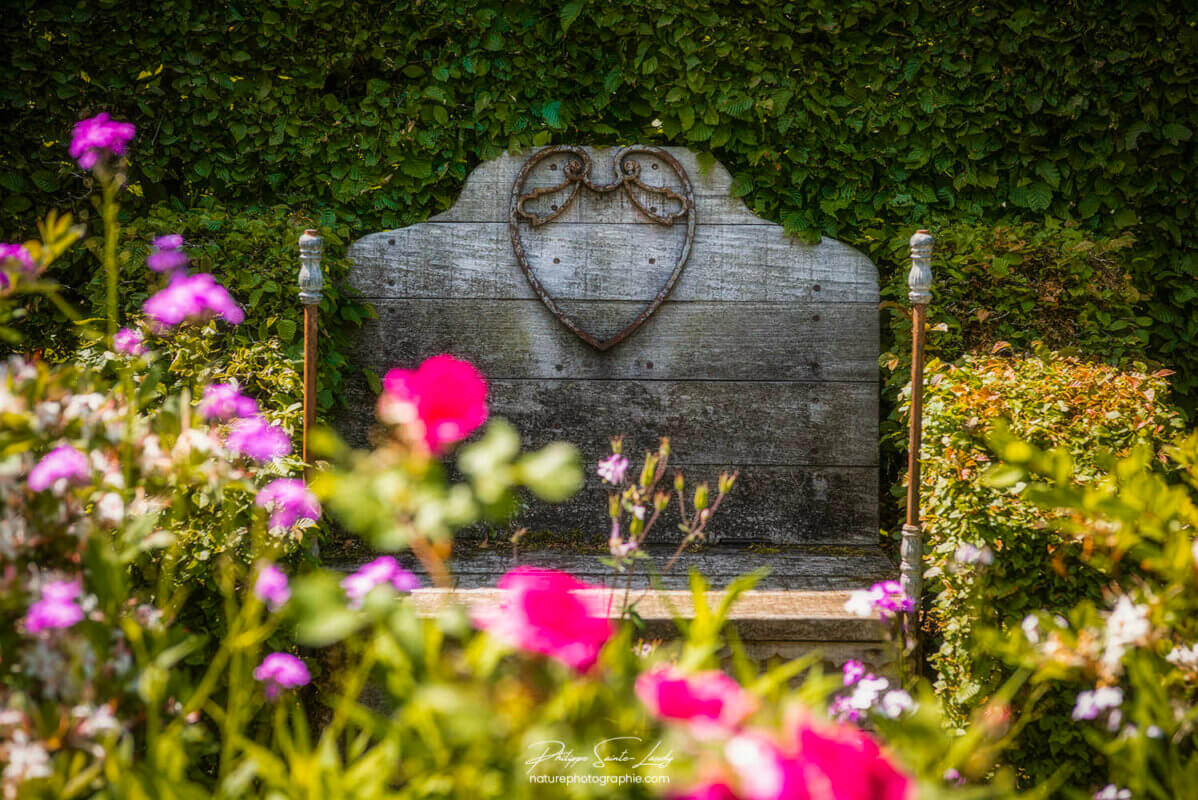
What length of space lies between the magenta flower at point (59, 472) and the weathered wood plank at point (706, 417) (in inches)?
77.5

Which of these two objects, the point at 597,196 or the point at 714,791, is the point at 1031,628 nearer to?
Result: the point at 714,791

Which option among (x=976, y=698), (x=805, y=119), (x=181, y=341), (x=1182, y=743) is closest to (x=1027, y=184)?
(x=805, y=119)

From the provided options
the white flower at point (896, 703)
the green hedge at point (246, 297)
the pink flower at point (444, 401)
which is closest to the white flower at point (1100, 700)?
the white flower at point (896, 703)

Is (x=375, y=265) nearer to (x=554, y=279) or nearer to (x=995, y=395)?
(x=554, y=279)

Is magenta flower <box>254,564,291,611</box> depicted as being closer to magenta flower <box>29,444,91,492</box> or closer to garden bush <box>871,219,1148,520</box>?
magenta flower <box>29,444,91,492</box>

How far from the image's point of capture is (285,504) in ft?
6.05

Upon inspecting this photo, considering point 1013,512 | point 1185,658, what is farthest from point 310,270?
point 1185,658

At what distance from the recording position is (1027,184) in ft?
10.1

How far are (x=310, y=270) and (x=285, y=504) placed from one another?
78 centimetres

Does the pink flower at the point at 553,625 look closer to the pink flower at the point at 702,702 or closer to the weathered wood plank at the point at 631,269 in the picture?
the pink flower at the point at 702,702

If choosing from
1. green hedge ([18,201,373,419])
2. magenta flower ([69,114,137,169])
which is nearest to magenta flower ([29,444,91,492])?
magenta flower ([69,114,137,169])

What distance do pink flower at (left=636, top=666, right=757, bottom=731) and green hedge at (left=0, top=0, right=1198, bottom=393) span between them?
247 cm

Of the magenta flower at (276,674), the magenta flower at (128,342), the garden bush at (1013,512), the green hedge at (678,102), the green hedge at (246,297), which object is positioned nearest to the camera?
the magenta flower at (276,674)

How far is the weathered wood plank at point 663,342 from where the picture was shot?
3.10 meters
